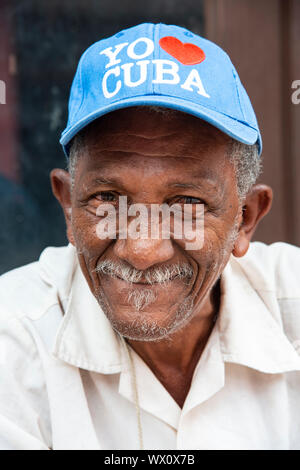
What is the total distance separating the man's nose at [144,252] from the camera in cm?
133

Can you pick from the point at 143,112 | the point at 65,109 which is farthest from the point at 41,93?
the point at 143,112

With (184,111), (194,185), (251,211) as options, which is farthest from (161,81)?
(251,211)

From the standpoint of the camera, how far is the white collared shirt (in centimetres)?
151

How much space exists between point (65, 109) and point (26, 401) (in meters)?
1.36

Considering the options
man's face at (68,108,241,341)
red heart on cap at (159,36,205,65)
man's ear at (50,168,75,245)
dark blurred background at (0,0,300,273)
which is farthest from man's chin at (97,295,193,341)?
dark blurred background at (0,0,300,273)

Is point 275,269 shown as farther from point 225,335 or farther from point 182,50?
point 182,50

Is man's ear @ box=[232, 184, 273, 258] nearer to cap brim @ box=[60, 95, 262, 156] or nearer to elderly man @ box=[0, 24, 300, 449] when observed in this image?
elderly man @ box=[0, 24, 300, 449]

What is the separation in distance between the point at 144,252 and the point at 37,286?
1.68ft

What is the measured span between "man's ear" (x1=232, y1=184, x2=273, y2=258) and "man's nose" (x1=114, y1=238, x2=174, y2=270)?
321mm

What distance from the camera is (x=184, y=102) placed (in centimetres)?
133
